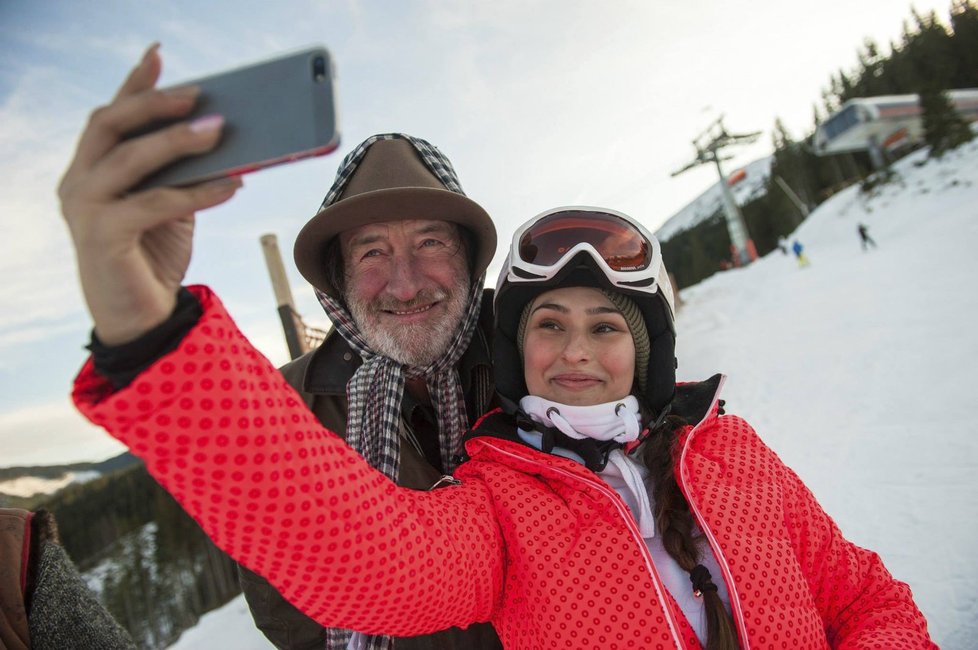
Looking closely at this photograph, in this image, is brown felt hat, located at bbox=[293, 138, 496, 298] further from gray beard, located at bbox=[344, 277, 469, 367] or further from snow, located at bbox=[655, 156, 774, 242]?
snow, located at bbox=[655, 156, 774, 242]

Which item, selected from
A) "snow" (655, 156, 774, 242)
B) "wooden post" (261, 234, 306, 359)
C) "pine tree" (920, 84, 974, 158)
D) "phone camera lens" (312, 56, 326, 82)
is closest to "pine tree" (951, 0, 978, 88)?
"pine tree" (920, 84, 974, 158)

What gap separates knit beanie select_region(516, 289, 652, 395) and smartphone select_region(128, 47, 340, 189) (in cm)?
141

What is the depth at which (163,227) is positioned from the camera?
912mm

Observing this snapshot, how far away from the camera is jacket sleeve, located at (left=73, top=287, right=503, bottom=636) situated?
921 millimetres

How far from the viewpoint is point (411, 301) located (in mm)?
2555

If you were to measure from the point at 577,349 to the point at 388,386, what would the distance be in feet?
3.08

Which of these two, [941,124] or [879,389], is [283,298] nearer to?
[879,389]

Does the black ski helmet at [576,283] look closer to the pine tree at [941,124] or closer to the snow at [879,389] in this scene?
the snow at [879,389]

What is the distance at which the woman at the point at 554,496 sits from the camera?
991 mm

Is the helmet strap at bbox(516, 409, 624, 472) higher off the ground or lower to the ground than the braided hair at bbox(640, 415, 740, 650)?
higher

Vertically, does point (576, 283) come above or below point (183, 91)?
below

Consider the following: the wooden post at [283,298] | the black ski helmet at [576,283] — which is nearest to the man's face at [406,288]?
the black ski helmet at [576,283]

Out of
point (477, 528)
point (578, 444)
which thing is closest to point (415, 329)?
point (578, 444)

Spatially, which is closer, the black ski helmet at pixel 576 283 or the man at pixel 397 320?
the black ski helmet at pixel 576 283
